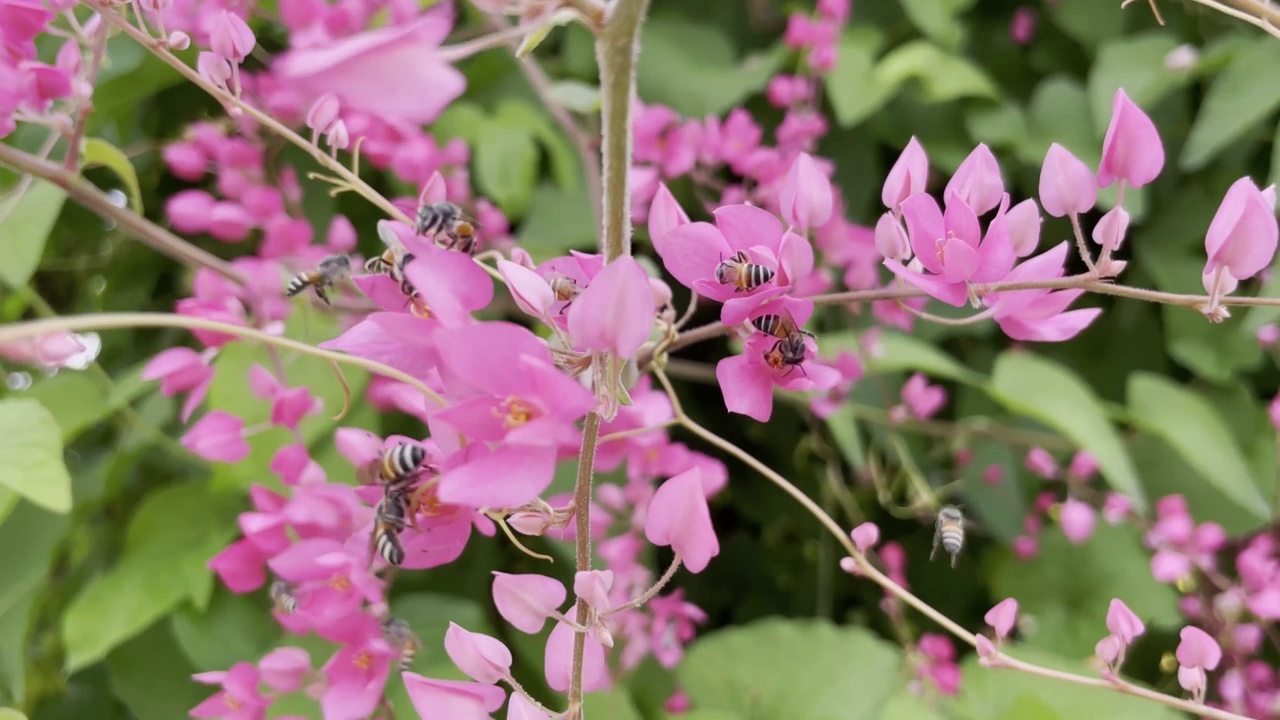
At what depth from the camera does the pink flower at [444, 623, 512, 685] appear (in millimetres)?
244

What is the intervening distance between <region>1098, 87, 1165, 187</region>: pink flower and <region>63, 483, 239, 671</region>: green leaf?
524 millimetres

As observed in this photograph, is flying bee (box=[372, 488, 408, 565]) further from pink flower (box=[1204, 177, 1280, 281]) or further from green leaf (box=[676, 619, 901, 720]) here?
green leaf (box=[676, 619, 901, 720])

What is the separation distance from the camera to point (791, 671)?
0.67m

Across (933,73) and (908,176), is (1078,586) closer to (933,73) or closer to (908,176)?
(933,73)

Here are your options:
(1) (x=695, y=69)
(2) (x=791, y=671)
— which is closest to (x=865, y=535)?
(2) (x=791, y=671)

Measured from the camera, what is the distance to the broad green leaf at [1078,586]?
0.77 m

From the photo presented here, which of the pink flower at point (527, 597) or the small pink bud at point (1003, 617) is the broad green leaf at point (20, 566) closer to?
the pink flower at point (527, 597)

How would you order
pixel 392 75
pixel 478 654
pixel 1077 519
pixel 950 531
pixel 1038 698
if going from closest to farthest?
1. pixel 392 75
2. pixel 478 654
3. pixel 950 531
4. pixel 1038 698
5. pixel 1077 519

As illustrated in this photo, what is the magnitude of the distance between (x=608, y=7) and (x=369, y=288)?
13cm

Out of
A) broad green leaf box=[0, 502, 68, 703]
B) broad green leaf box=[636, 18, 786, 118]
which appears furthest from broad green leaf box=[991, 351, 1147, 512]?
broad green leaf box=[0, 502, 68, 703]

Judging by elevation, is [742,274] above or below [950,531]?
above

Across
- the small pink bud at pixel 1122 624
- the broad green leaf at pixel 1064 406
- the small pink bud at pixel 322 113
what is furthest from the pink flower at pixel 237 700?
the broad green leaf at pixel 1064 406

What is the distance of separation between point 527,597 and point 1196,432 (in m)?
0.73

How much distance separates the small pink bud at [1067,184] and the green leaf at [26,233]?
0.52 meters
